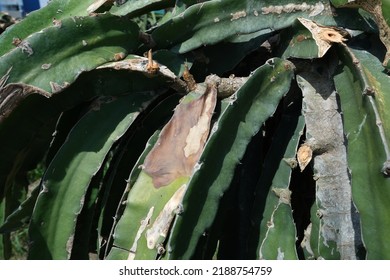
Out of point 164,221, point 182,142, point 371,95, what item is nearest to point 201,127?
point 182,142

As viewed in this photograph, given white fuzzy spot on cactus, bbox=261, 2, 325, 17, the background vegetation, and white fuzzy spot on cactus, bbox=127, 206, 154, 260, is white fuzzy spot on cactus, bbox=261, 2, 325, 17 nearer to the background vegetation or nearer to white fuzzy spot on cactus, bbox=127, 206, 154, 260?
the background vegetation

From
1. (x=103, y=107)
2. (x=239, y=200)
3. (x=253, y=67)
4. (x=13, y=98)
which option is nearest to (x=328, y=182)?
(x=239, y=200)

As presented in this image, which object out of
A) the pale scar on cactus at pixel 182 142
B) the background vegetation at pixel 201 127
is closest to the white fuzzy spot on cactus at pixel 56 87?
the background vegetation at pixel 201 127

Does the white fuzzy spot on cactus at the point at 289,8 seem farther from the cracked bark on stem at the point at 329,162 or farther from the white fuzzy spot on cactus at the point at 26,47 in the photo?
the white fuzzy spot on cactus at the point at 26,47

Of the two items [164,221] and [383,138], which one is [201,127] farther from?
[383,138]

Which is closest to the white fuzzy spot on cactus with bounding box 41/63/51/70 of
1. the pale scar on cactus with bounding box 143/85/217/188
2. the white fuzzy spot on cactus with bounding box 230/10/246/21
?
the pale scar on cactus with bounding box 143/85/217/188

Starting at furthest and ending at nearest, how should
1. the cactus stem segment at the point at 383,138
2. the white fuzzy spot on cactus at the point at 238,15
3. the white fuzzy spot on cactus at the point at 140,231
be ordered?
1. the white fuzzy spot on cactus at the point at 238,15
2. the white fuzzy spot on cactus at the point at 140,231
3. the cactus stem segment at the point at 383,138

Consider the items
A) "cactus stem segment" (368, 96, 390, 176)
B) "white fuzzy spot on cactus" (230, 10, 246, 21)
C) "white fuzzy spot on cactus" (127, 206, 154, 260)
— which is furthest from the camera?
"white fuzzy spot on cactus" (230, 10, 246, 21)

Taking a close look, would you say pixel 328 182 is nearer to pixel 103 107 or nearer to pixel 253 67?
pixel 253 67
